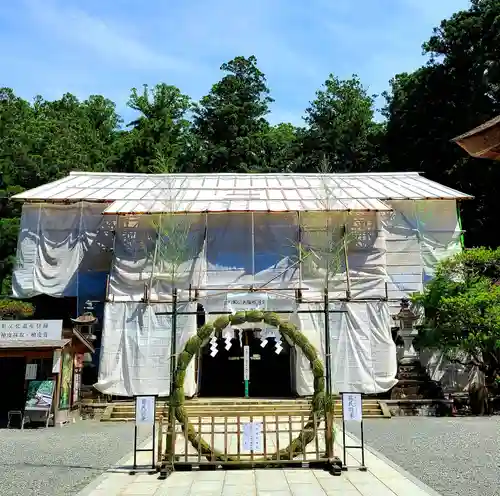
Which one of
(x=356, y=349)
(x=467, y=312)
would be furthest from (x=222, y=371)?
(x=467, y=312)

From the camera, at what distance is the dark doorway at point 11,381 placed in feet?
56.6

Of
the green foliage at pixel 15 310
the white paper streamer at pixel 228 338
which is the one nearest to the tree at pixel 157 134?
the green foliage at pixel 15 310

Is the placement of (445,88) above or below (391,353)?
above

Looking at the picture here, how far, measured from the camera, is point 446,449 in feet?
34.2

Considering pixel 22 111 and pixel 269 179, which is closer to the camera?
pixel 269 179

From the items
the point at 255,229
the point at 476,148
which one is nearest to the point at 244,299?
the point at 255,229

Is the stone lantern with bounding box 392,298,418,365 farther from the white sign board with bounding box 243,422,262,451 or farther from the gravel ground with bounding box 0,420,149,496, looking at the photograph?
the white sign board with bounding box 243,422,262,451

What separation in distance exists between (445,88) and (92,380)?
25909 mm

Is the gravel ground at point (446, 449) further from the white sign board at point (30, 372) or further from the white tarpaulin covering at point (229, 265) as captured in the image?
the white sign board at point (30, 372)

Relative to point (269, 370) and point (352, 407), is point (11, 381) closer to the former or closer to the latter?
point (269, 370)

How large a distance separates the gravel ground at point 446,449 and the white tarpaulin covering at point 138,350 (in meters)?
6.28

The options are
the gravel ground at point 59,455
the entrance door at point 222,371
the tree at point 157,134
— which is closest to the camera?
the gravel ground at point 59,455

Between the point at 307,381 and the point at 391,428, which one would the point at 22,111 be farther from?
the point at 391,428

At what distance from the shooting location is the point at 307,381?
686 inches
